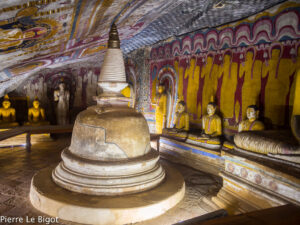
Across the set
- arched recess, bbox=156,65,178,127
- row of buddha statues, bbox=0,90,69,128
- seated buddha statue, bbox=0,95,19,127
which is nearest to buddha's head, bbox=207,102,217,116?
arched recess, bbox=156,65,178,127

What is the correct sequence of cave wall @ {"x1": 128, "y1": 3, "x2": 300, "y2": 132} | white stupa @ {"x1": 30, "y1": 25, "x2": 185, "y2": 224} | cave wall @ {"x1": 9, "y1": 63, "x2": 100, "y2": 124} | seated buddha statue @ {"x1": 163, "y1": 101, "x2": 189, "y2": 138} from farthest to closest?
cave wall @ {"x1": 9, "y1": 63, "x2": 100, "y2": 124} → seated buddha statue @ {"x1": 163, "y1": 101, "x2": 189, "y2": 138} → cave wall @ {"x1": 128, "y1": 3, "x2": 300, "y2": 132} → white stupa @ {"x1": 30, "y1": 25, "x2": 185, "y2": 224}

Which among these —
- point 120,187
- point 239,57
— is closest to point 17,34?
point 120,187

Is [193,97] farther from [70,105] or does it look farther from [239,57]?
[70,105]

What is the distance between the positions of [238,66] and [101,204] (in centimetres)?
476

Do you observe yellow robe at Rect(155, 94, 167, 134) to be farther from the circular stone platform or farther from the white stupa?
the circular stone platform

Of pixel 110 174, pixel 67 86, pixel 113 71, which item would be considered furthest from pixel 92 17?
pixel 67 86

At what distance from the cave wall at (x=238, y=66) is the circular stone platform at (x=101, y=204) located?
3124 mm

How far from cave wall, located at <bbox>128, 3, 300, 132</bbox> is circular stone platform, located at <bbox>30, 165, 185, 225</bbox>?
3124mm

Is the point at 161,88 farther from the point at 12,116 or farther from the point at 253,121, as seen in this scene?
the point at 12,116

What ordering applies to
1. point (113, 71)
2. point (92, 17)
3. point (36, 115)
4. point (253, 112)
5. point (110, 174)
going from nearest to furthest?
1. point (110, 174)
2. point (113, 71)
3. point (92, 17)
4. point (253, 112)
5. point (36, 115)

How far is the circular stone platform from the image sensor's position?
3.05 meters

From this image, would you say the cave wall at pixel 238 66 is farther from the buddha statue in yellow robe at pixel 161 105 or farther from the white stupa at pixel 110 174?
the white stupa at pixel 110 174

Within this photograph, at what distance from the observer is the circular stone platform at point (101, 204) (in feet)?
10.0

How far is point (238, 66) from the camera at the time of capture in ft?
19.3
